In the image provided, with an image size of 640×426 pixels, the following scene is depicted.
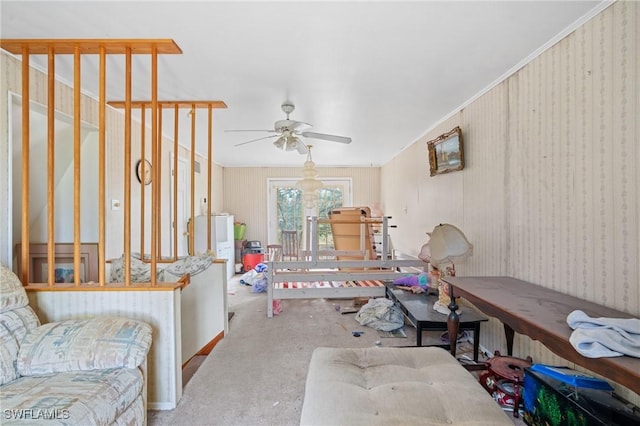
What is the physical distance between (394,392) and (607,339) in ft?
2.58

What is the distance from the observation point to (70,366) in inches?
56.7

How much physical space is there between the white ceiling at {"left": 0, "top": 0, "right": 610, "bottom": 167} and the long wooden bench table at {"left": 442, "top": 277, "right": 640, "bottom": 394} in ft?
5.03

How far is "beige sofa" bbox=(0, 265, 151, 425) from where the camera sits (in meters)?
1.21

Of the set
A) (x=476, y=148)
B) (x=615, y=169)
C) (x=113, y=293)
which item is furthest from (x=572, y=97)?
(x=113, y=293)

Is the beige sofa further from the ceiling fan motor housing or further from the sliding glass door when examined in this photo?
the sliding glass door

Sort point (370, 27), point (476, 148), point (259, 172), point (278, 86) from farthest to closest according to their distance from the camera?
point (259, 172)
point (476, 148)
point (278, 86)
point (370, 27)

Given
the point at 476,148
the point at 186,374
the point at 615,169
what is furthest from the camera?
the point at 476,148

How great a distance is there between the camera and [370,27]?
175 centimetres

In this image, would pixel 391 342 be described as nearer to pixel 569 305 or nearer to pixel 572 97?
pixel 569 305

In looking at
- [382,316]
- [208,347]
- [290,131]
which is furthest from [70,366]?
[382,316]

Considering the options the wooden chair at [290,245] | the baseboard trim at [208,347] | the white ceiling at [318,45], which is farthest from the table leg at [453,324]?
the wooden chair at [290,245]

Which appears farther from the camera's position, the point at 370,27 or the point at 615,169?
the point at 370,27

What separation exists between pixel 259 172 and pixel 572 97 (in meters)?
5.95

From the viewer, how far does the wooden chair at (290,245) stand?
17.9 ft
